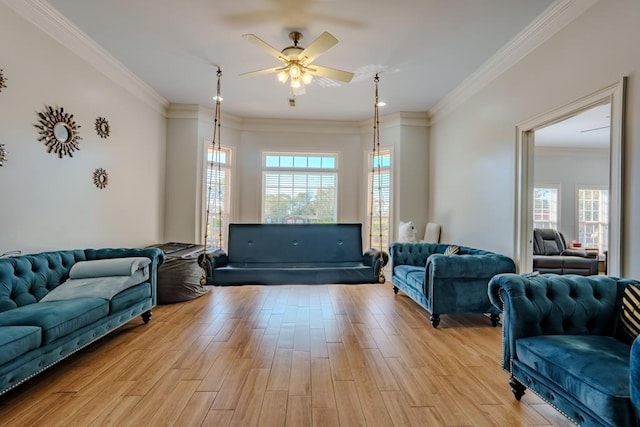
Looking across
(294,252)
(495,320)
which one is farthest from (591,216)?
(294,252)

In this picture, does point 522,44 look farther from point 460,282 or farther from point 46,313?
point 46,313

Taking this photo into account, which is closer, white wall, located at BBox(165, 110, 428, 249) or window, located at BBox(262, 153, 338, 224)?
white wall, located at BBox(165, 110, 428, 249)

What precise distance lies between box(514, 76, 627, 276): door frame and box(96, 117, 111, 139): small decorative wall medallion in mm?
5271

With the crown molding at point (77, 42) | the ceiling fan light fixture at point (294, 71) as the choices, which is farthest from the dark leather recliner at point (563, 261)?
the crown molding at point (77, 42)

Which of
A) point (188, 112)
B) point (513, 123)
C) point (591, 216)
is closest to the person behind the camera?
point (513, 123)

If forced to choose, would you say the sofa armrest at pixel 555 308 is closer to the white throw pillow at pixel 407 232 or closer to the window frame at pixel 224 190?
the white throw pillow at pixel 407 232

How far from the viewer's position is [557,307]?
2131 mm

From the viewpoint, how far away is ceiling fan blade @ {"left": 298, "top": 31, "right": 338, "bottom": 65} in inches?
110

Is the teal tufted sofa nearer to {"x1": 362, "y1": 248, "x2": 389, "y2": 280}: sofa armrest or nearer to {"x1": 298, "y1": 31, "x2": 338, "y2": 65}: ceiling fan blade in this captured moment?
{"x1": 362, "y1": 248, "x2": 389, "y2": 280}: sofa armrest

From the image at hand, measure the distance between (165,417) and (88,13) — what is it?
382cm

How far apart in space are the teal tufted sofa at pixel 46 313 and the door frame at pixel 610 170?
430cm

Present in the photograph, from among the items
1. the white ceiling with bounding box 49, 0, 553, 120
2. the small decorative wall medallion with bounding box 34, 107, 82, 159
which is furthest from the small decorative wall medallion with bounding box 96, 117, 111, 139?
the white ceiling with bounding box 49, 0, 553, 120

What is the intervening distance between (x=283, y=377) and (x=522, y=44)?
419cm

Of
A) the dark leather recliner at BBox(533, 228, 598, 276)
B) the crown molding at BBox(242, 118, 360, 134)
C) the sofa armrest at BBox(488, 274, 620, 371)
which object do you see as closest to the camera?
the sofa armrest at BBox(488, 274, 620, 371)
